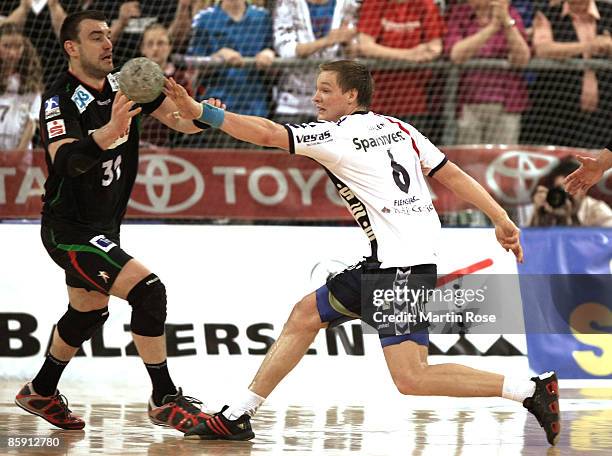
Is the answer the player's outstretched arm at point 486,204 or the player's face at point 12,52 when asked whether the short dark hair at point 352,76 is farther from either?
the player's face at point 12,52

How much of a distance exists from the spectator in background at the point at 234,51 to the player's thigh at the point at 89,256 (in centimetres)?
483

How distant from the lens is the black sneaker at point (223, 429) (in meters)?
6.66

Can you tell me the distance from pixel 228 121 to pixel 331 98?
72cm

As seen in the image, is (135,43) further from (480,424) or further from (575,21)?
(480,424)

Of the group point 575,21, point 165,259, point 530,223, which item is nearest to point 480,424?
point 165,259

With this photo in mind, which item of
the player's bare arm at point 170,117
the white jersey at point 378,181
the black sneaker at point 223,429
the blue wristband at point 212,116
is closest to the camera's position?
the blue wristband at point 212,116

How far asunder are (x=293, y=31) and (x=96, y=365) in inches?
174

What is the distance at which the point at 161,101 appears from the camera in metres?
7.32

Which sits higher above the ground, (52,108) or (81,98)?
A: (81,98)

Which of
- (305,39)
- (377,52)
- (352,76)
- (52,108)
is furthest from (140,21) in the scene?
(352,76)

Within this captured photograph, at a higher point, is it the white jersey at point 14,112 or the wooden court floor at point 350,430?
the white jersey at point 14,112

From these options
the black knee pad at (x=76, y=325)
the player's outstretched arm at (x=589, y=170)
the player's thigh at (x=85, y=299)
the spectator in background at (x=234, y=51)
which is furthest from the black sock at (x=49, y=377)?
the spectator in background at (x=234, y=51)

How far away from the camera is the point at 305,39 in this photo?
12.0 metres

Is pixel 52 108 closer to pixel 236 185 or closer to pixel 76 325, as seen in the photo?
pixel 76 325
